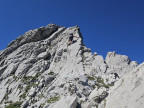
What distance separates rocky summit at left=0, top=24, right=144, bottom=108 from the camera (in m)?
22.0

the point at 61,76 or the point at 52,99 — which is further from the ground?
the point at 61,76

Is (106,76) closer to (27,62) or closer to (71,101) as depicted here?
(71,101)

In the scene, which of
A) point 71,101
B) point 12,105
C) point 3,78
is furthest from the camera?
point 3,78

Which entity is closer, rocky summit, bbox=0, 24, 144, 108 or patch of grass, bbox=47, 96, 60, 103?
rocky summit, bbox=0, 24, 144, 108

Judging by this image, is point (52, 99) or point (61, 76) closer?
point (52, 99)

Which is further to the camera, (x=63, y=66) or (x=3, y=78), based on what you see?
(x=3, y=78)

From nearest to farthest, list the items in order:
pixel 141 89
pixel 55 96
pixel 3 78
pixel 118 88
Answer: pixel 141 89
pixel 118 88
pixel 55 96
pixel 3 78

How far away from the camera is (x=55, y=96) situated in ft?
109

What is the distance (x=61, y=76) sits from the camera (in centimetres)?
4212

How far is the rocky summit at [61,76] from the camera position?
2197 cm

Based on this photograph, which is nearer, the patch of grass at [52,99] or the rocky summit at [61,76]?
the rocky summit at [61,76]

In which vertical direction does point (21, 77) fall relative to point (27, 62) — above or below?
below

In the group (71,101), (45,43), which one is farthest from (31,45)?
(71,101)

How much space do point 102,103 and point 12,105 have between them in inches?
975
